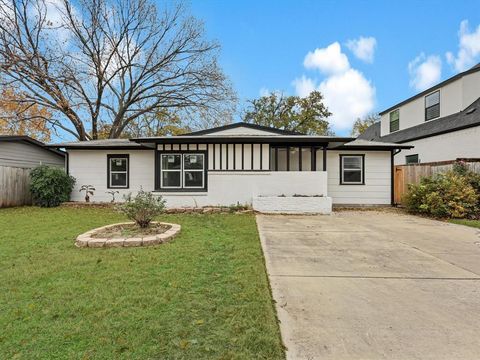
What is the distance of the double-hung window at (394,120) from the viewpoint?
1895 cm

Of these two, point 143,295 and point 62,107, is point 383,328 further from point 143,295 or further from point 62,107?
point 62,107

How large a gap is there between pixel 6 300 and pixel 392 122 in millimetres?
22022

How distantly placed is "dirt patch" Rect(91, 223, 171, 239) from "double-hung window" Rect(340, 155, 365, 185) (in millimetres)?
8734

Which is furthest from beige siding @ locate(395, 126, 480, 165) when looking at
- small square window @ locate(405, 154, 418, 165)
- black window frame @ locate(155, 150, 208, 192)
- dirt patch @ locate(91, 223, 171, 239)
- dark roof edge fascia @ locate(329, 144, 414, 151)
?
dirt patch @ locate(91, 223, 171, 239)

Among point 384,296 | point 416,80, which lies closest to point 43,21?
point 384,296

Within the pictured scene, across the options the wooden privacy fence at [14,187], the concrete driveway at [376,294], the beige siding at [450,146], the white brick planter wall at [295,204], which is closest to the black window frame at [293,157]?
the white brick planter wall at [295,204]

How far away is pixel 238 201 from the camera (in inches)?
431

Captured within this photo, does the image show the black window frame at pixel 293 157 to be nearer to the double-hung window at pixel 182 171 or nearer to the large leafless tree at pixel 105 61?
the double-hung window at pixel 182 171

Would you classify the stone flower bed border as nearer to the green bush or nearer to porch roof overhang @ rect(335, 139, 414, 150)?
the green bush

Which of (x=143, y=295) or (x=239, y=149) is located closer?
(x=143, y=295)

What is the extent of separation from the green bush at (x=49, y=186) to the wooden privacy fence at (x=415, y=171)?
1437 centimetres

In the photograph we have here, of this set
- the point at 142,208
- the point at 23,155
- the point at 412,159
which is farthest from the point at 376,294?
the point at 23,155

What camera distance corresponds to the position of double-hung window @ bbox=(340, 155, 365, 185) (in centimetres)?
1250

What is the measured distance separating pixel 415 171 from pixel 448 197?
97.8 inches
